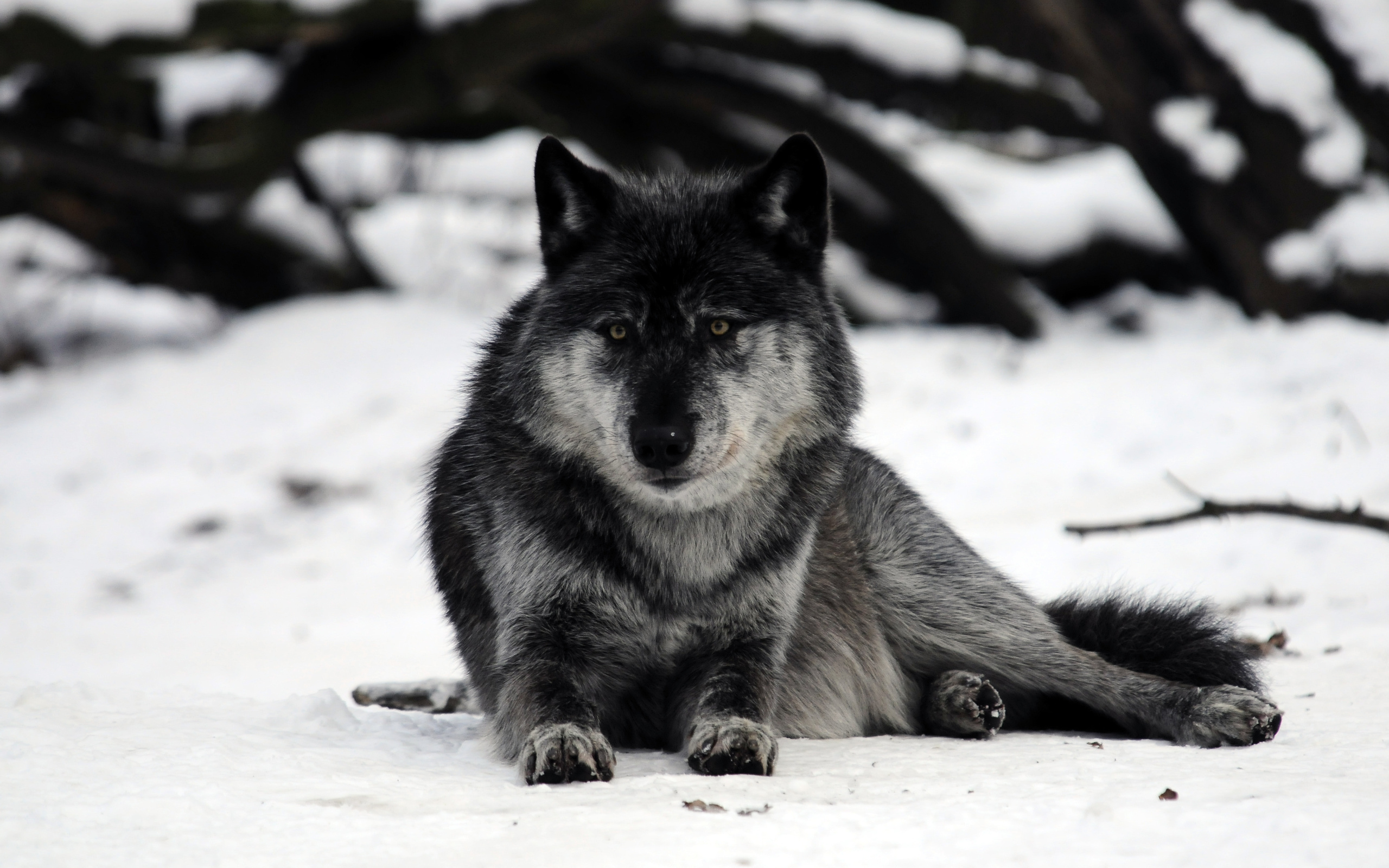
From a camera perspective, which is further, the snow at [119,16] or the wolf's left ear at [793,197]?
the snow at [119,16]

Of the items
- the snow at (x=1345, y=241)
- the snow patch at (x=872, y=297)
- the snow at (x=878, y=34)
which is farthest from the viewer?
the snow patch at (x=872, y=297)

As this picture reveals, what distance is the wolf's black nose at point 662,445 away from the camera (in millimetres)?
3064

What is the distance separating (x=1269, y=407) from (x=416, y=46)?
20.9ft

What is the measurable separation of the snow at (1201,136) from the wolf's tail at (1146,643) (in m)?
5.77

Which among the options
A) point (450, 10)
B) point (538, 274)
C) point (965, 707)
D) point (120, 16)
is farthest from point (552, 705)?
point (538, 274)

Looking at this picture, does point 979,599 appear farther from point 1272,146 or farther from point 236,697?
point 1272,146

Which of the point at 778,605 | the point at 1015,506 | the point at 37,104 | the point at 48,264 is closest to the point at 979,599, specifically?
the point at 778,605

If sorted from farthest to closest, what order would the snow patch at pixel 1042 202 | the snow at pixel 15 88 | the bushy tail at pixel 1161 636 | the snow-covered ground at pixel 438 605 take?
the snow patch at pixel 1042 202, the snow at pixel 15 88, the bushy tail at pixel 1161 636, the snow-covered ground at pixel 438 605

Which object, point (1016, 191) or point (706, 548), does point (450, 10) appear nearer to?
point (1016, 191)

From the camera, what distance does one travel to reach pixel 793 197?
3.66m

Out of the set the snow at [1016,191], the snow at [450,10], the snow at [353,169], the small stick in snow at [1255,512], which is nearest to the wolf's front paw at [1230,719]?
the small stick in snow at [1255,512]

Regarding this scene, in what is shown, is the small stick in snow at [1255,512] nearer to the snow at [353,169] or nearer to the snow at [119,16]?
the snow at [119,16]

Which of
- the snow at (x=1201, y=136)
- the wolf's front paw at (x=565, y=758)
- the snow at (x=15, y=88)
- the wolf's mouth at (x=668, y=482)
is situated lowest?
the wolf's front paw at (x=565, y=758)

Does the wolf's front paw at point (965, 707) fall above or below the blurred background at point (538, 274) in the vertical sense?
below
